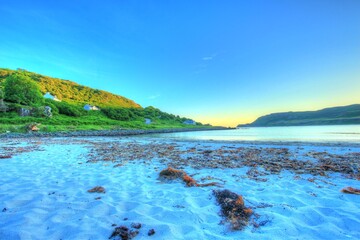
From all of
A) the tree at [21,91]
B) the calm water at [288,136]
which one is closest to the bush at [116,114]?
the tree at [21,91]

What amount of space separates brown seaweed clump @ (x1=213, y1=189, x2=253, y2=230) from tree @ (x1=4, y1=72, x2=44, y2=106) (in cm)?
7975

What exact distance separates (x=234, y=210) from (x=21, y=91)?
84177 millimetres

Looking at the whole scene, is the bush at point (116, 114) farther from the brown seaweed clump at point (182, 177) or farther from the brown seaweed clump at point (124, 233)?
the brown seaweed clump at point (124, 233)

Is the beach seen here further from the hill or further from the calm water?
the hill

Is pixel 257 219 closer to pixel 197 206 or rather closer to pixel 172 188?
pixel 197 206

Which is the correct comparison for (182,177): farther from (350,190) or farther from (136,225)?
(350,190)

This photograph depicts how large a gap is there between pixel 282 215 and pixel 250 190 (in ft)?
4.59

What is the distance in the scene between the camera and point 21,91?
64.5 metres

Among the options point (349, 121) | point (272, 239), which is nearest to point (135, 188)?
point (272, 239)

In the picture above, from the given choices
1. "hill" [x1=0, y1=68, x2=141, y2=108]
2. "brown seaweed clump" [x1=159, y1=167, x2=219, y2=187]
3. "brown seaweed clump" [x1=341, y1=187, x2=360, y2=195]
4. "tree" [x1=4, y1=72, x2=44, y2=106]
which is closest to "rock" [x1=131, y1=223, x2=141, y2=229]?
"brown seaweed clump" [x1=159, y1=167, x2=219, y2=187]

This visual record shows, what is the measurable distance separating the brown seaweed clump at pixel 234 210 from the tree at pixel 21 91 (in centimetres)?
7975

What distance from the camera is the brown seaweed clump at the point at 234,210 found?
9.98ft

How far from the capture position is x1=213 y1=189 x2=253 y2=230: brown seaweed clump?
304 centimetres

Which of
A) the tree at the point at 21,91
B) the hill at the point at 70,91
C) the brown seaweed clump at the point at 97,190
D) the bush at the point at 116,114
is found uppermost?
the hill at the point at 70,91
